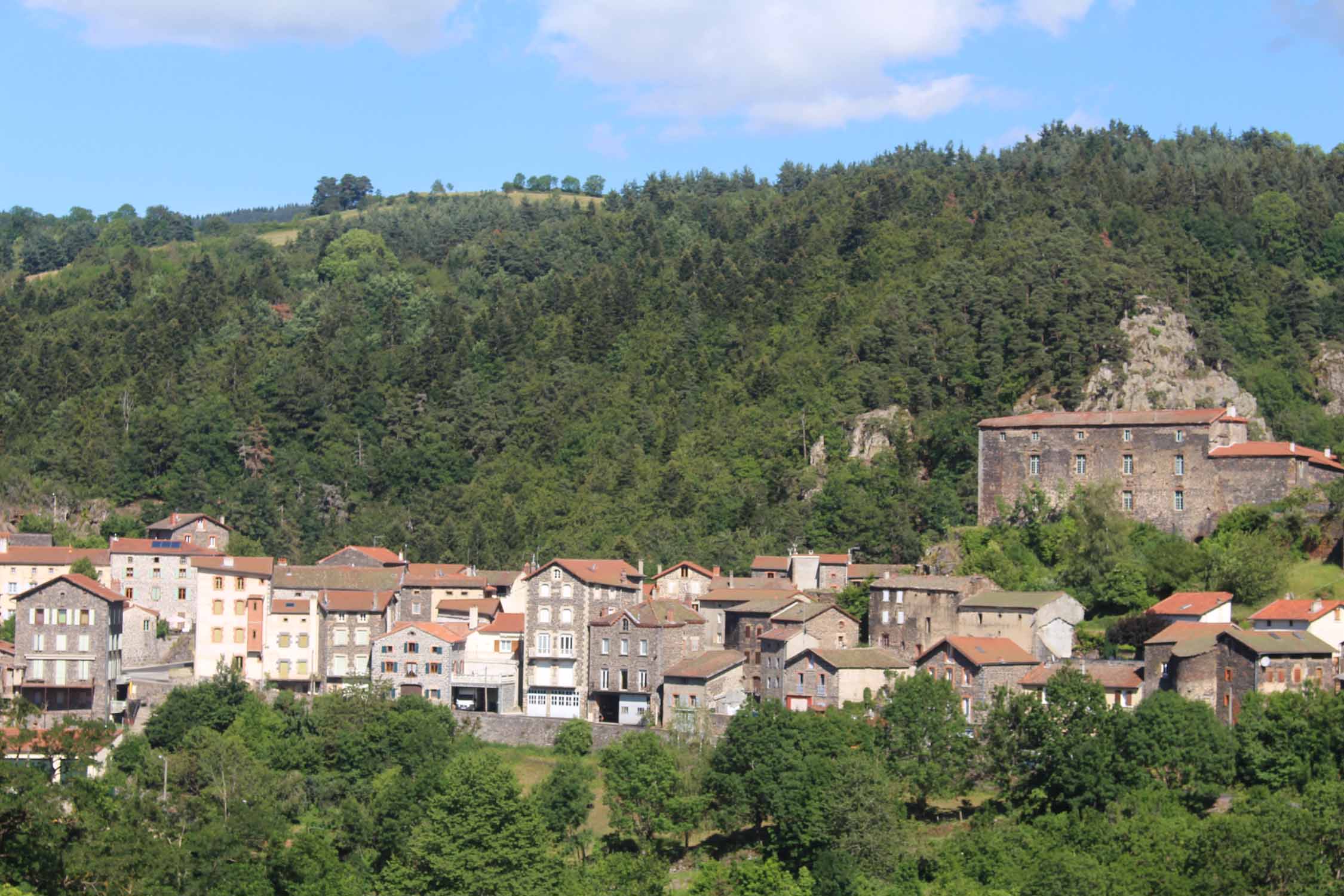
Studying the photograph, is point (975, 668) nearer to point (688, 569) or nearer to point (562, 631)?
point (562, 631)

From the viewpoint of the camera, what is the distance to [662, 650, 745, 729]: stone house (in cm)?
7375

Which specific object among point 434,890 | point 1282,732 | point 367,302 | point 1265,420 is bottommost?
point 434,890

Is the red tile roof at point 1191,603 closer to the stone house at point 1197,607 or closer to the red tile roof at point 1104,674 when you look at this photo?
the stone house at point 1197,607

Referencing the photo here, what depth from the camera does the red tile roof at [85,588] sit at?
77.8 m

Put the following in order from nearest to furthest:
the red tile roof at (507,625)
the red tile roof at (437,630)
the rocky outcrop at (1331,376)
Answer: the red tile roof at (507,625) < the red tile roof at (437,630) < the rocky outcrop at (1331,376)

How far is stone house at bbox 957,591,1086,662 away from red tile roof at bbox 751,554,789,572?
1325cm

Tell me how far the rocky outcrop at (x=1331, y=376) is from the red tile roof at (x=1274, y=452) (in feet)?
89.3

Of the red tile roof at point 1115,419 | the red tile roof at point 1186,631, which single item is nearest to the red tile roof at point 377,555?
the red tile roof at point 1115,419

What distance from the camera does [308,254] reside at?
18538 cm

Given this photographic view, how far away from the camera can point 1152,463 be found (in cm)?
8375

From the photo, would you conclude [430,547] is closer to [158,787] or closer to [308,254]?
[158,787]

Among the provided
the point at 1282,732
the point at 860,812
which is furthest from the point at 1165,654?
the point at 860,812

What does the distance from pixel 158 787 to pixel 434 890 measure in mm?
12851

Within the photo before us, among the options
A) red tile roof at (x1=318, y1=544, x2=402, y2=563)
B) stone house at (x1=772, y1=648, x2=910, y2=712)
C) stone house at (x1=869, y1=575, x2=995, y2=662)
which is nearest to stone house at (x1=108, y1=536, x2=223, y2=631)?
red tile roof at (x1=318, y1=544, x2=402, y2=563)
